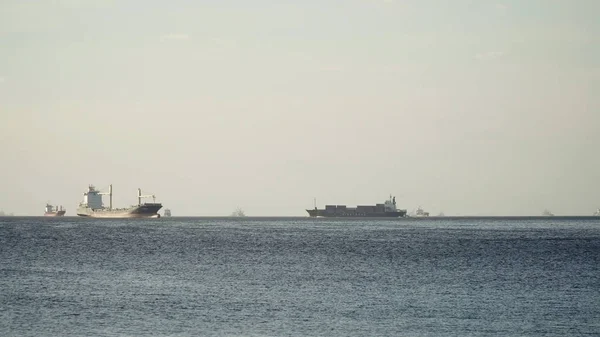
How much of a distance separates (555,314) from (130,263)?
50.9 m

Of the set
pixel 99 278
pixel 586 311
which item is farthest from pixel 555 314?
pixel 99 278

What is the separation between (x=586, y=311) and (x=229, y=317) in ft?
70.8

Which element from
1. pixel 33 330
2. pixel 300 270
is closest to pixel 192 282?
pixel 300 270

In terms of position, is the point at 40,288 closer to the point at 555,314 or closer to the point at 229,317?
the point at 229,317

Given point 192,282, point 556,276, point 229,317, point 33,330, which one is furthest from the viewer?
point 556,276

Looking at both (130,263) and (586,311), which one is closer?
(586,311)

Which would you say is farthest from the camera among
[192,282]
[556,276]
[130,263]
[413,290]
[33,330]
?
[130,263]

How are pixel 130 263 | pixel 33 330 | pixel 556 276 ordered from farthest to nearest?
pixel 130 263 < pixel 556 276 < pixel 33 330

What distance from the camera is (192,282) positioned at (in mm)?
68812

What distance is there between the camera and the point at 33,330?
44.3 m

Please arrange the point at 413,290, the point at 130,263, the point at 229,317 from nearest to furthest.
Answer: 1. the point at 229,317
2. the point at 413,290
3. the point at 130,263

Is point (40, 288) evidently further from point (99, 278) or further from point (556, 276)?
point (556, 276)

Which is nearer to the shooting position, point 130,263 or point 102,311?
point 102,311

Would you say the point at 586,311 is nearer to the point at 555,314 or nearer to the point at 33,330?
the point at 555,314
